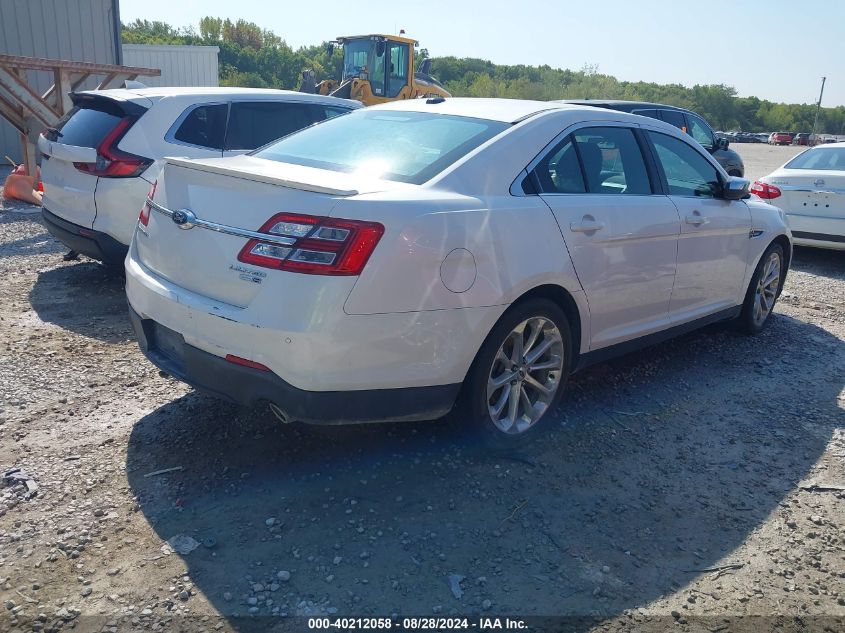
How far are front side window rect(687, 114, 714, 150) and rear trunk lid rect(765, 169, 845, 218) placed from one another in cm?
486

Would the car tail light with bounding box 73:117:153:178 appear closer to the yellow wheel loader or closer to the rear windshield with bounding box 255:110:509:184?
the rear windshield with bounding box 255:110:509:184

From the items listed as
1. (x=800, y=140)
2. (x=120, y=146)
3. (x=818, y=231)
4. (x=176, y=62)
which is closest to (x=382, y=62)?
(x=176, y=62)

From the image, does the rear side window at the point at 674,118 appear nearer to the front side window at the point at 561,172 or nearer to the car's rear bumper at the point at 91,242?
the front side window at the point at 561,172

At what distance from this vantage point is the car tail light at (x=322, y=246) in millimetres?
2922

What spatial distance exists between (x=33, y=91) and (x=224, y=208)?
9739mm

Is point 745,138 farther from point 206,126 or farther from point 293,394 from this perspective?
point 293,394

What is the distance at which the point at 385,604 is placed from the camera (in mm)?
2641

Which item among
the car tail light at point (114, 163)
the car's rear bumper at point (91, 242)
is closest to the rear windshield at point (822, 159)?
the car tail light at point (114, 163)

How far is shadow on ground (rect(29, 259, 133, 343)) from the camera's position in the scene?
5.37m

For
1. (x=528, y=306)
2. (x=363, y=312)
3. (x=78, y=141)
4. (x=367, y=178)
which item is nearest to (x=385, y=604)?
(x=363, y=312)

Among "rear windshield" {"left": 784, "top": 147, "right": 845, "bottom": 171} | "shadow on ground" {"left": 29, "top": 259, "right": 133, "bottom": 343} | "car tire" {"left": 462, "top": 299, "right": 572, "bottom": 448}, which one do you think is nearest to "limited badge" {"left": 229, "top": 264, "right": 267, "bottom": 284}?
"car tire" {"left": 462, "top": 299, "right": 572, "bottom": 448}

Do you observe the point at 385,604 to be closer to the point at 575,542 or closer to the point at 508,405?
the point at 575,542

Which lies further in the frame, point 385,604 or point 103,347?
point 103,347

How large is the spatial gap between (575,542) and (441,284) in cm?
120
